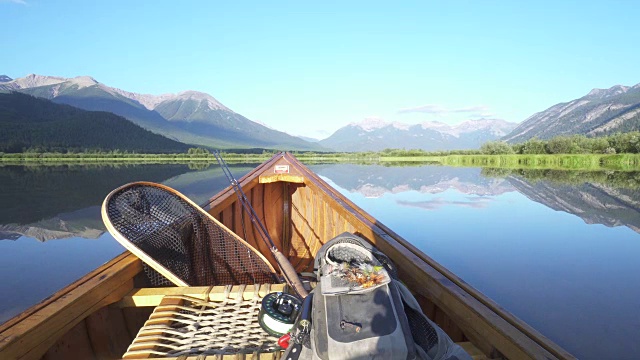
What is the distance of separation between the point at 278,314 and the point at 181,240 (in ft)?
3.93

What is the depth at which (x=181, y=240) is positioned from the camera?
2.59 m

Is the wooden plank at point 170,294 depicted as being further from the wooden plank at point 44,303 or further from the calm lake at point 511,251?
the calm lake at point 511,251

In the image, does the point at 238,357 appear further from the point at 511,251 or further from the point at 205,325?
the point at 511,251

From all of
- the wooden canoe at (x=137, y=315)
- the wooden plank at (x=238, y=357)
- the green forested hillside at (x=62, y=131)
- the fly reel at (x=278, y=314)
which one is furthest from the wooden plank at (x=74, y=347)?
the green forested hillside at (x=62, y=131)

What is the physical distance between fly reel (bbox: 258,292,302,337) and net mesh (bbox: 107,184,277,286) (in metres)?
0.78

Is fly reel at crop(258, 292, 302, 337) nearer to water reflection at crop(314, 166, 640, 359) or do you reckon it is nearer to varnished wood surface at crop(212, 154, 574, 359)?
varnished wood surface at crop(212, 154, 574, 359)

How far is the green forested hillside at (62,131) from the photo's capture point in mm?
76562

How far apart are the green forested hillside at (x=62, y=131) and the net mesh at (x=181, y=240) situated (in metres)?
78.7

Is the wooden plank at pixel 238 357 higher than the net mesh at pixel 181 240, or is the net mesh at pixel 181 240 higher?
the net mesh at pixel 181 240

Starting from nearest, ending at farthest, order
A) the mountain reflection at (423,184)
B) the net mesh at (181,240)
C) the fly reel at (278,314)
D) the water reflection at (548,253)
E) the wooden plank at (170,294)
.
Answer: the fly reel at (278,314) → the wooden plank at (170,294) → the net mesh at (181,240) → the water reflection at (548,253) → the mountain reflection at (423,184)

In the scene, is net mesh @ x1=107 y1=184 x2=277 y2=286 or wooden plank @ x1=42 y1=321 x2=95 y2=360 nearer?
wooden plank @ x1=42 y1=321 x2=95 y2=360

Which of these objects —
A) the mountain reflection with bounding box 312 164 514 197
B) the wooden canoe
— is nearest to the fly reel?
the wooden canoe

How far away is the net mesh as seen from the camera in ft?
7.47

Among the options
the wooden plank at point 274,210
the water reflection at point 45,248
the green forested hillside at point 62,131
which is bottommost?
the water reflection at point 45,248
